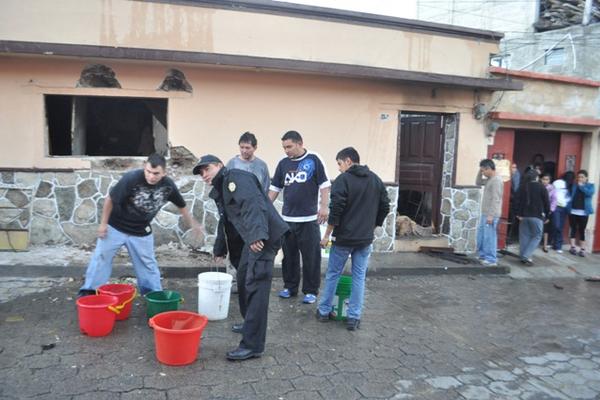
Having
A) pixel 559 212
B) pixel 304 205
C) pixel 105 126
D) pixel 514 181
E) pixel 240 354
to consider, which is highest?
pixel 105 126

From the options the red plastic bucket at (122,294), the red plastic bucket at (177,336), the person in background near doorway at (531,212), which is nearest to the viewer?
the red plastic bucket at (177,336)

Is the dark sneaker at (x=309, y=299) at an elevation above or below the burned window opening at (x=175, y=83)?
below

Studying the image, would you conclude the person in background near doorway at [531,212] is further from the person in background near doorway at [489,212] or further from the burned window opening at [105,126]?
the burned window opening at [105,126]

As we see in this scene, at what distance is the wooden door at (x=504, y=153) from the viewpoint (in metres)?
9.91

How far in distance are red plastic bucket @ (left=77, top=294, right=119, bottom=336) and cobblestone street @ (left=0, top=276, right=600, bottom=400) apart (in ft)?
0.33

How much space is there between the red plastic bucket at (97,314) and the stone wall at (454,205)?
6.78m

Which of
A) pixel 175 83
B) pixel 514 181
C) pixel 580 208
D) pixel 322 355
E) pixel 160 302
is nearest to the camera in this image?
pixel 322 355

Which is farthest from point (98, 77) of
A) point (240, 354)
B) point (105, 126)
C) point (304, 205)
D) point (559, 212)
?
point (559, 212)

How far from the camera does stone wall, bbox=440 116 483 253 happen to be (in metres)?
9.42

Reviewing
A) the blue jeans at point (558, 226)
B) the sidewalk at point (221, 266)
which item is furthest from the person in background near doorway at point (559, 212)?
the sidewalk at point (221, 266)

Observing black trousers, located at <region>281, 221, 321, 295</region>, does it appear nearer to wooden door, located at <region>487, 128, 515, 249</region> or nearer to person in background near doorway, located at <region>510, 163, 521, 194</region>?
wooden door, located at <region>487, 128, 515, 249</region>

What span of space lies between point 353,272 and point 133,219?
2.39 metres

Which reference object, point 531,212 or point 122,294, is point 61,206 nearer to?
point 122,294

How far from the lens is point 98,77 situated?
23.8 ft
